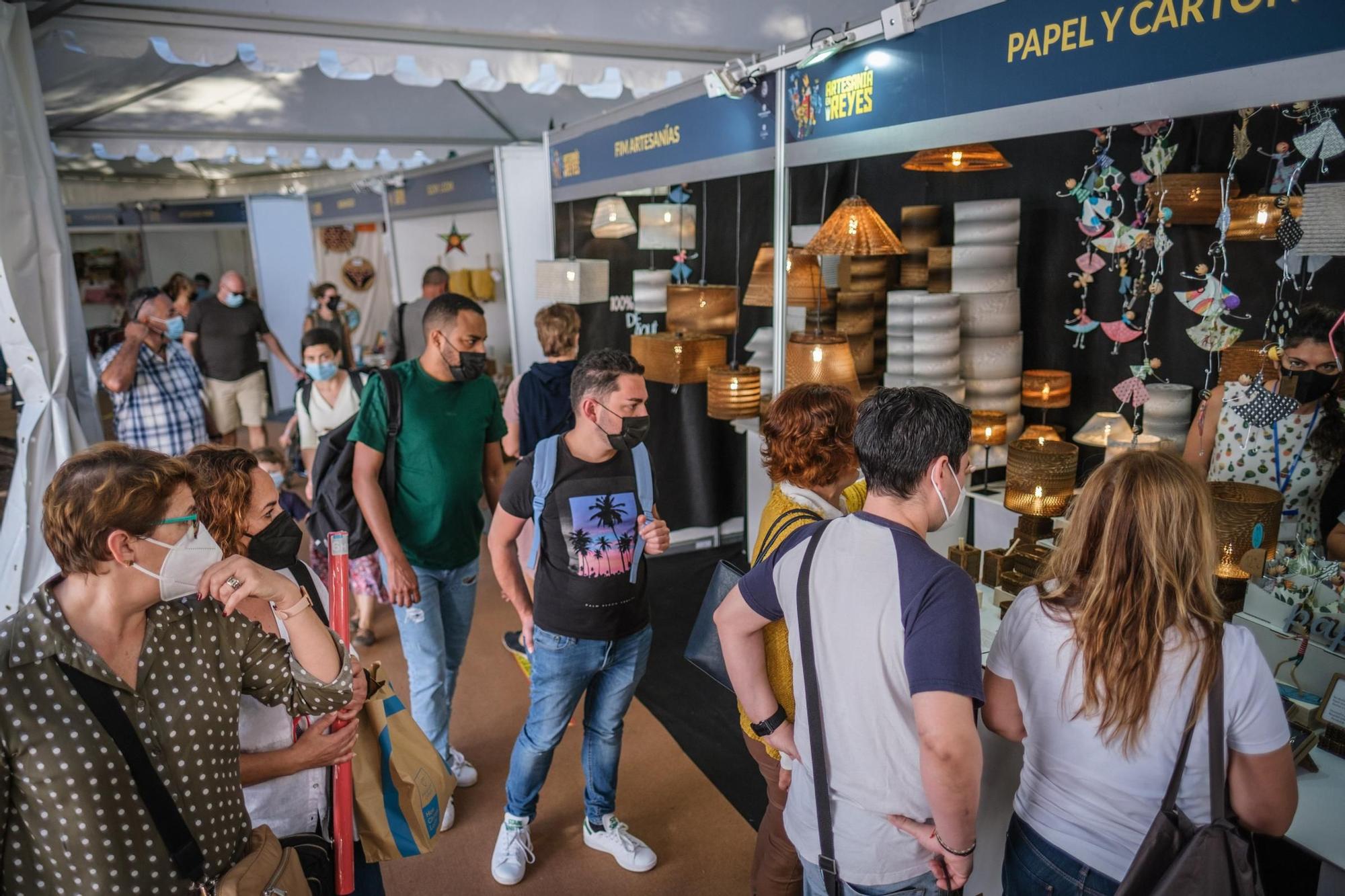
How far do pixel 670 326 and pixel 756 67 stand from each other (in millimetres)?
1324

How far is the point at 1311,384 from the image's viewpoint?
2.73 m

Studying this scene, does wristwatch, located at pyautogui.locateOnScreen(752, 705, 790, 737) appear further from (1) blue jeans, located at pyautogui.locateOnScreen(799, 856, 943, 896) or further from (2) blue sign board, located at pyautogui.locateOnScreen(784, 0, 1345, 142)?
(2) blue sign board, located at pyautogui.locateOnScreen(784, 0, 1345, 142)

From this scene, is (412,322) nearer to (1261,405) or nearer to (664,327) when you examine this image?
(664,327)

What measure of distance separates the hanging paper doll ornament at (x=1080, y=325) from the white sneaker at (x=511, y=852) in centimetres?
288

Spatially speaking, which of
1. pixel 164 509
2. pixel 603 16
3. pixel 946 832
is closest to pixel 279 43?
pixel 603 16

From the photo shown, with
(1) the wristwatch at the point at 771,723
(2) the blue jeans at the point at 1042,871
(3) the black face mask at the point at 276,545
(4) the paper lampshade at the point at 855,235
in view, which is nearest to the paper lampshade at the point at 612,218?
(4) the paper lampshade at the point at 855,235

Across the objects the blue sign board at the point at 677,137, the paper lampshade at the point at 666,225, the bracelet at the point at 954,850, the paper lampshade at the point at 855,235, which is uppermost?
the blue sign board at the point at 677,137

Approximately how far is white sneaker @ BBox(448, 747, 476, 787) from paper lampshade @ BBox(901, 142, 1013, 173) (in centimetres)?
278

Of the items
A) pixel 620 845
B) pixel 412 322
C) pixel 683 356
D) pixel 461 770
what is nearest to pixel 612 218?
pixel 683 356

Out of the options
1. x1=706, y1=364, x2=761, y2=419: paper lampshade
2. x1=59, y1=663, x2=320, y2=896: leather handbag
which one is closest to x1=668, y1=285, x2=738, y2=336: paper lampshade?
x1=706, y1=364, x2=761, y2=419: paper lampshade

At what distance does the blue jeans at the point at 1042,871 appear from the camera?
1.49 meters

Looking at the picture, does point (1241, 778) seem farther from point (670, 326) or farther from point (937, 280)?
point (670, 326)

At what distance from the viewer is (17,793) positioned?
1.25 metres

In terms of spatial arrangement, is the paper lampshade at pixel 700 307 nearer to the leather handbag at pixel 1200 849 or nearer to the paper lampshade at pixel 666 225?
the paper lampshade at pixel 666 225
